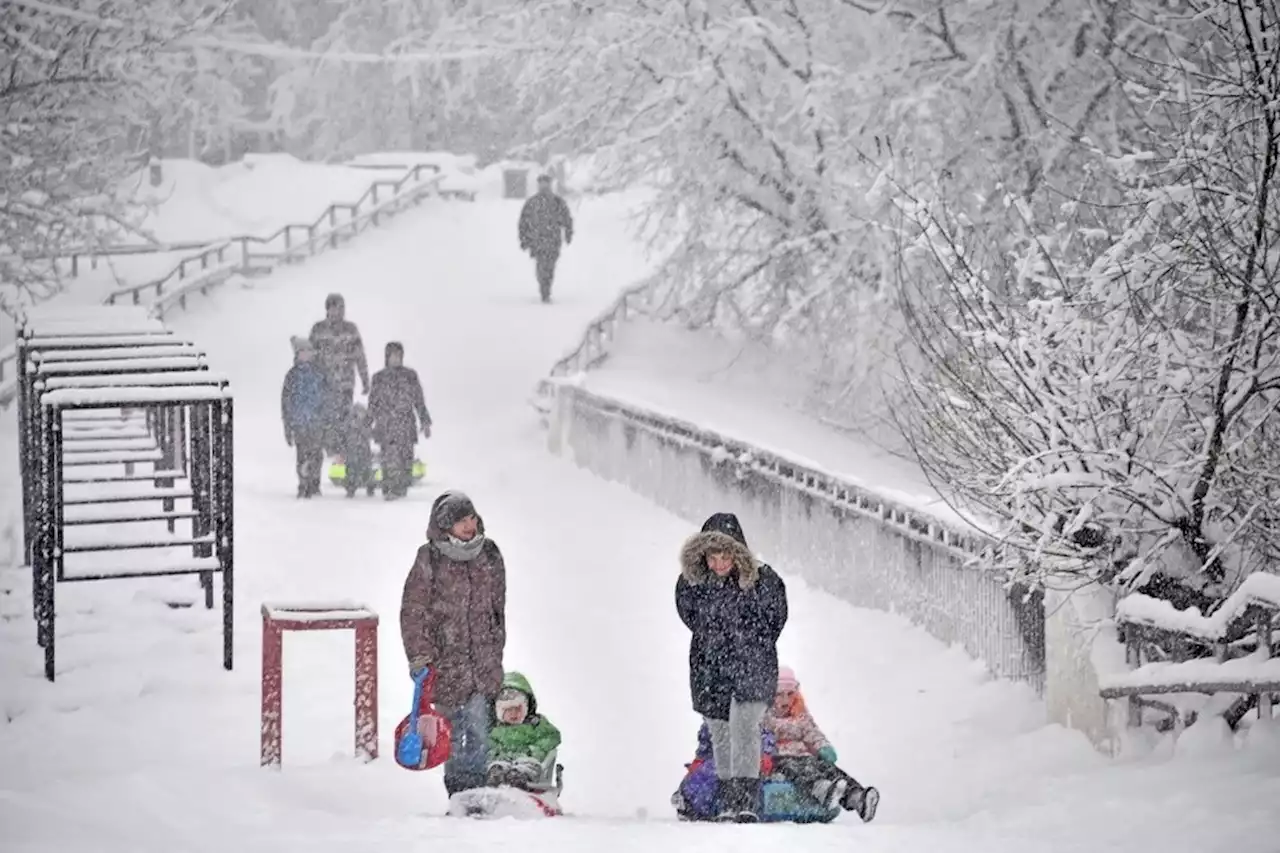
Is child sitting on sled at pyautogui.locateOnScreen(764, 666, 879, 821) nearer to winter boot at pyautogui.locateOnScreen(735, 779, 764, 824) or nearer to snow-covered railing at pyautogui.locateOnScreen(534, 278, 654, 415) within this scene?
winter boot at pyautogui.locateOnScreen(735, 779, 764, 824)

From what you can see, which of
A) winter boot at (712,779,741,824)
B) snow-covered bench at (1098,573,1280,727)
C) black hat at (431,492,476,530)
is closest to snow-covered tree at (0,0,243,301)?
black hat at (431,492,476,530)

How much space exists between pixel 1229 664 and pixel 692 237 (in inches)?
617

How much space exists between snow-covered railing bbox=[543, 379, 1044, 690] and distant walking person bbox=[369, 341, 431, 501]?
7.45 feet

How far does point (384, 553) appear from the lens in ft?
46.2

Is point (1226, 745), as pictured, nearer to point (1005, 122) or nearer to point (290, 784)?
point (290, 784)

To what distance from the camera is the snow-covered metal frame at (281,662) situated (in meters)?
8.34

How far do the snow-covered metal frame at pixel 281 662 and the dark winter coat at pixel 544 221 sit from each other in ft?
62.2

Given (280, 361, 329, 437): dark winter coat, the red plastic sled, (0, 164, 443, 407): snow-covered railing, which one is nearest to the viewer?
the red plastic sled

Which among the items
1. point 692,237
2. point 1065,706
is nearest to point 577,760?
point 1065,706

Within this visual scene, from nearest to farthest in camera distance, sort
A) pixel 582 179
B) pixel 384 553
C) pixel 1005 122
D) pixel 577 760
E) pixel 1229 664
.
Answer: pixel 1229 664 < pixel 577 760 < pixel 384 553 < pixel 1005 122 < pixel 582 179

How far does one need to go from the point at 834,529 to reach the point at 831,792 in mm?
5012

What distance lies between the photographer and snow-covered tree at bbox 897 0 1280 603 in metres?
7.87

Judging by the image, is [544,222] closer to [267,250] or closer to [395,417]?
[395,417]

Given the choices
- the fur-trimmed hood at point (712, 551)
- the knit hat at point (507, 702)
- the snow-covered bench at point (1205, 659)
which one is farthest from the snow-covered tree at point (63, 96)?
the snow-covered bench at point (1205, 659)
